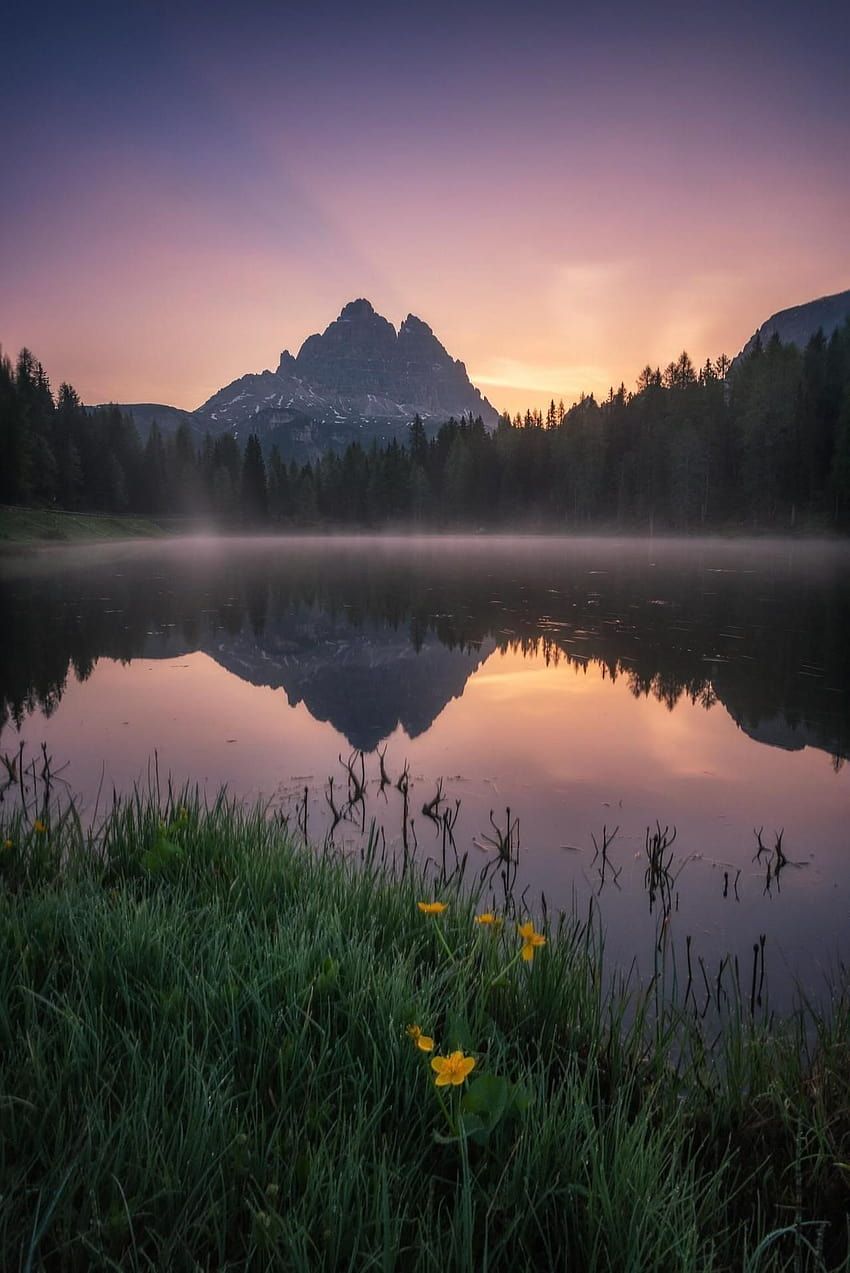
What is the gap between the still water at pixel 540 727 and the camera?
547cm

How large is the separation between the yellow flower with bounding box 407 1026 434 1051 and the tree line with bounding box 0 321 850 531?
66.4 meters

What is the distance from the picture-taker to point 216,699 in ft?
38.8

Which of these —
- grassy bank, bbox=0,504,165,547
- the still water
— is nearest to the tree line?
grassy bank, bbox=0,504,165,547

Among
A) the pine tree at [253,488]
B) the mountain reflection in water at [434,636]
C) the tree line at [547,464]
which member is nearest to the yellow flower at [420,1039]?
the mountain reflection in water at [434,636]

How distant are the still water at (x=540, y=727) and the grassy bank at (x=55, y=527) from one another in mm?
41325

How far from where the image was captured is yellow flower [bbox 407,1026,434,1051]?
2005 millimetres

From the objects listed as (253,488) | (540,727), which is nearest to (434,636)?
(540,727)

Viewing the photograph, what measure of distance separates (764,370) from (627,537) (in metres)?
23.1

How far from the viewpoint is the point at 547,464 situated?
9981 centimetres

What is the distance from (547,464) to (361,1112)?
338 feet

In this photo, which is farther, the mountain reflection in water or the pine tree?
the pine tree

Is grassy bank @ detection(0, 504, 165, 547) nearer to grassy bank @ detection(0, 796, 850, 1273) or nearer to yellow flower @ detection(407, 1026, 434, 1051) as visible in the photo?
grassy bank @ detection(0, 796, 850, 1273)

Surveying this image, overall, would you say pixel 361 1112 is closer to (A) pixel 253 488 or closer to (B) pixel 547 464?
(B) pixel 547 464

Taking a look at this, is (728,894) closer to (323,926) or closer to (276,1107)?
(323,926)
